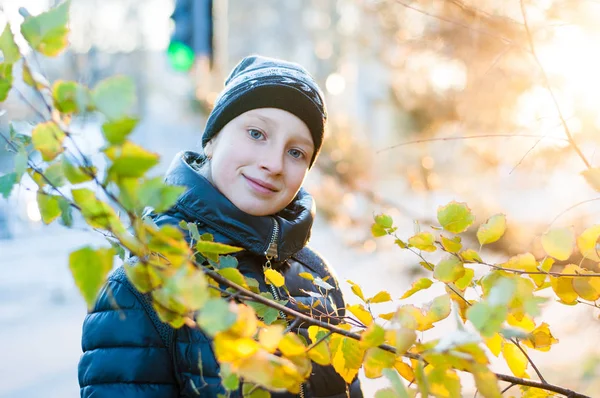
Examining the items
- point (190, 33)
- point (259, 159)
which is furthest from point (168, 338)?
point (190, 33)

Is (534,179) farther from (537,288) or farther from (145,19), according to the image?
(145,19)

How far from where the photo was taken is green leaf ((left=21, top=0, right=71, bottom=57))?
571 mm

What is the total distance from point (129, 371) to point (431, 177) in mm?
2336

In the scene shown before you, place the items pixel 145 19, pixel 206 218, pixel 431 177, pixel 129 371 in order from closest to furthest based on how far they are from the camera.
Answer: pixel 129 371, pixel 206 218, pixel 431 177, pixel 145 19

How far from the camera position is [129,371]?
1.17 m

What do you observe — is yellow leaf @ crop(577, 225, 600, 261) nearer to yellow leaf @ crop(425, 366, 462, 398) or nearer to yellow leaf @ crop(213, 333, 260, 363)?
yellow leaf @ crop(425, 366, 462, 398)

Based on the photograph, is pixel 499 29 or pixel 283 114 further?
pixel 499 29

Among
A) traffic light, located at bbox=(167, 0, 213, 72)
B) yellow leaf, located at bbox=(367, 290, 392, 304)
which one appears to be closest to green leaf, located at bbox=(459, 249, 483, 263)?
yellow leaf, located at bbox=(367, 290, 392, 304)

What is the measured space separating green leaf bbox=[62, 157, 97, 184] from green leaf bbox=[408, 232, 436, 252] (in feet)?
1.54

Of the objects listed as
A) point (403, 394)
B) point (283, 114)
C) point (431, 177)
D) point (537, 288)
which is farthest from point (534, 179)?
point (403, 394)

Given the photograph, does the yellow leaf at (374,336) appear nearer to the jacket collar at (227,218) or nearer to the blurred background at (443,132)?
the blurred background at (443,132)

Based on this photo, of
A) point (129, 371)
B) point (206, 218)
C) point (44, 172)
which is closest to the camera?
point (44, 172)

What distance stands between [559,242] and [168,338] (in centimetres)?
77

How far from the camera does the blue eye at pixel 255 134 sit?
1363mm
